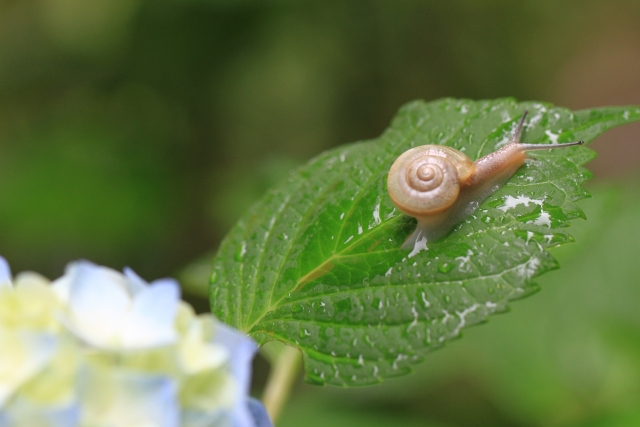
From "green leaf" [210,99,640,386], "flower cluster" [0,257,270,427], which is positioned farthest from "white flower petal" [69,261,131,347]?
"green leaf" [210,99,640,386]

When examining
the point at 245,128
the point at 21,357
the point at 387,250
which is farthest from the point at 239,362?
the point at 245,128

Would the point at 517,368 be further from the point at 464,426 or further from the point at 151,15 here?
the point at 151,15

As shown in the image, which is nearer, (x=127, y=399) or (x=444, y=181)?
(x=127, y=399)

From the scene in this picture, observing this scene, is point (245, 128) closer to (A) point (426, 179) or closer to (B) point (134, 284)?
(A) point (426, 179)

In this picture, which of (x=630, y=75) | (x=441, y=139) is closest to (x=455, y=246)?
(x=441, y=139)

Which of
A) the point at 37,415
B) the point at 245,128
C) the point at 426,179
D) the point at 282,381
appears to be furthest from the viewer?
the point at 245,128

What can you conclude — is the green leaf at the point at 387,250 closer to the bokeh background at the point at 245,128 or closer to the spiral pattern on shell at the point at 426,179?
the spiral pattern on shell at the point at 426,179
